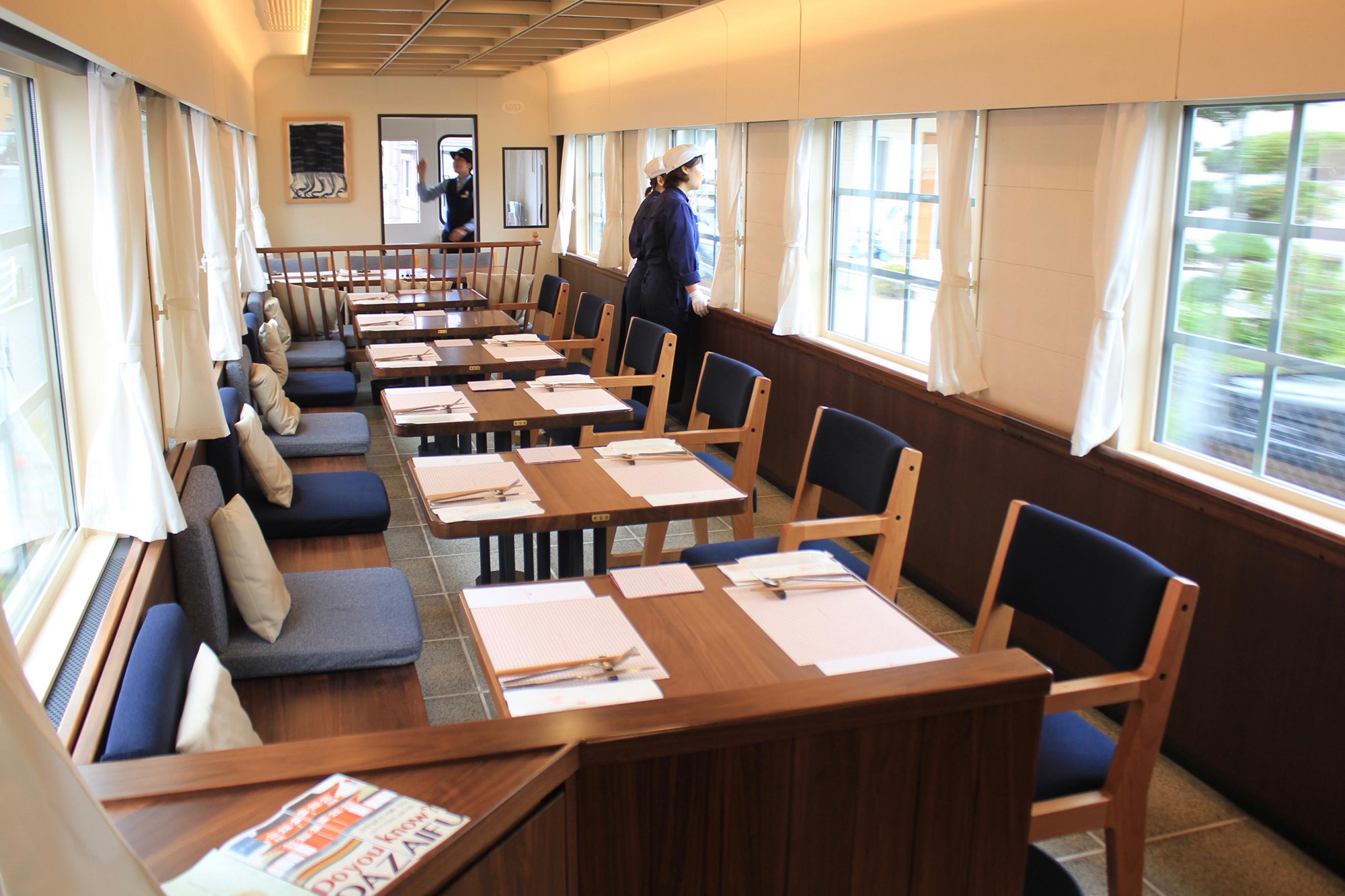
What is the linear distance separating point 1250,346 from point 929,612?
64.2 inches

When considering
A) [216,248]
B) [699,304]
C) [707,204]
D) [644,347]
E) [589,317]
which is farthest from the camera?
[707,204]

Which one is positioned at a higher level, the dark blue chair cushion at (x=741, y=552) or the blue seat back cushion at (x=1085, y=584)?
the blue seat back cushion at (x=1085, y=584)

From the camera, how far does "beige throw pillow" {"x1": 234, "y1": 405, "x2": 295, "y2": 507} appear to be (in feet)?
12.9

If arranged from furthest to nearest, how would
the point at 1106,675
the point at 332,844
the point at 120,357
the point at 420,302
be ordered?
1. the point at 420,302
2. the point at 120,357
3. the point at 1106,675
4. the point at 332,844

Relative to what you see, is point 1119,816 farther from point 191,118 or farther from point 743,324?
point 191,118

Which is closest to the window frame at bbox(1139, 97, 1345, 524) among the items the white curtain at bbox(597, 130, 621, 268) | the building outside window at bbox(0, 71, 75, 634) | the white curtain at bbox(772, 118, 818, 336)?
the white curtain at bbox(772, 118, 818, 336)

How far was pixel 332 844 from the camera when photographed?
1311 millimetres

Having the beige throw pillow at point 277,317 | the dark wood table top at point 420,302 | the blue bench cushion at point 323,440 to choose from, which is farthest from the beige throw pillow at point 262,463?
the beige throw pillow at point 277,317

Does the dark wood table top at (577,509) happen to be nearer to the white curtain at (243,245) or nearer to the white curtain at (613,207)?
the white curtain at (243,245)

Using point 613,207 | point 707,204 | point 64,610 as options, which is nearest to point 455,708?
point 64,610

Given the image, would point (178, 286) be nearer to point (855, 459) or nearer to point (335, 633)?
point (335, 633)

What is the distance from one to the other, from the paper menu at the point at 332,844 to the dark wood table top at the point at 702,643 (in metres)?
0.50

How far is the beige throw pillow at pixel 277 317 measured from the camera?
23.9 feet

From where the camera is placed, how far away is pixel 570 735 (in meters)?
1.54
